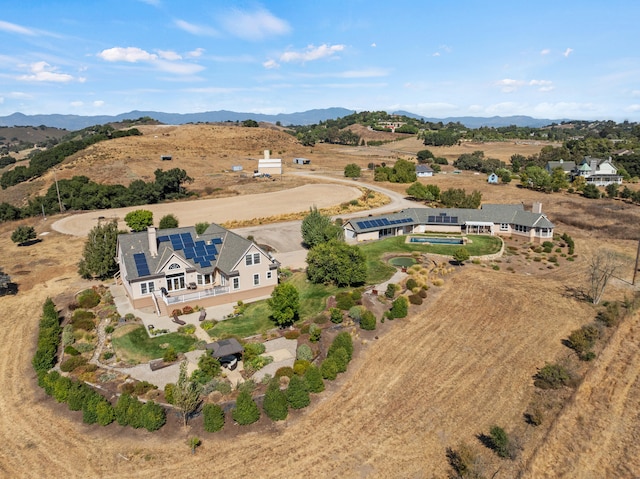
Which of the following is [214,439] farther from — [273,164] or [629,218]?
[273,164]

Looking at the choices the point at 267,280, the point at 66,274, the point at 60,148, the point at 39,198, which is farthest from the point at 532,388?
the point at 60,148

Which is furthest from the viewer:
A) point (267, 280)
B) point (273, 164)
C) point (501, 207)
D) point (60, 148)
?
point (60, 148)

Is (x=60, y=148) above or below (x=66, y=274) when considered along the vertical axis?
above

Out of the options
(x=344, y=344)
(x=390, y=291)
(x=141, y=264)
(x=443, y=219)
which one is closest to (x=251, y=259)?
(x=141, y=264)

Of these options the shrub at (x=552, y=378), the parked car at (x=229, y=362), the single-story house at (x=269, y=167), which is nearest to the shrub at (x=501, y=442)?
the shrub at (x=552, y=378)

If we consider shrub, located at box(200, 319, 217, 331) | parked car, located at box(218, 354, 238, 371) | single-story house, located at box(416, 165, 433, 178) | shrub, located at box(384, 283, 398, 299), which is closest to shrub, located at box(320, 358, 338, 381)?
parked car, located at box(218, 354, 238, 371)
